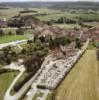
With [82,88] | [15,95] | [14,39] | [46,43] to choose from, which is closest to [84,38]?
[46,43]

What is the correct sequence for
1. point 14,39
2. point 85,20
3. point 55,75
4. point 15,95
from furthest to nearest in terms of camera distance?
point 85,20 < point 14,39 < point 55,75 < point 15,95

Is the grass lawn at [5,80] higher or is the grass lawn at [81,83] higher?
the grass lawn at [5,80]

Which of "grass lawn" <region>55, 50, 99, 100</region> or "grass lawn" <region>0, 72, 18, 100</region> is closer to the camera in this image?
"grass lawn" <region>55, 50, 99, 100</region>

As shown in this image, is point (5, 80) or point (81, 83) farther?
point (5, 80)

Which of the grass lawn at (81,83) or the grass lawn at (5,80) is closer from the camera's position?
the grass lawn at (81,83)

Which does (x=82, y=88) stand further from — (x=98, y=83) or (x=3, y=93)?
(x=3, y=93)
